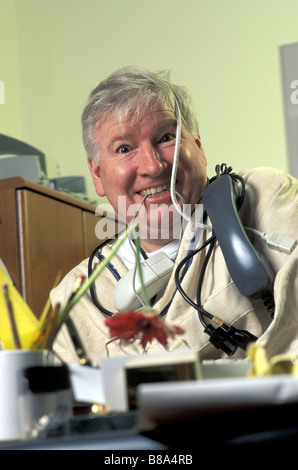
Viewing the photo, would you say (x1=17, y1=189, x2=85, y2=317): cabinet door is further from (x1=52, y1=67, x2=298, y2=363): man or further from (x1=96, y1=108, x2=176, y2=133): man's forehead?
(x1=96, y1=108, x2=176, y2=133): man's forehead

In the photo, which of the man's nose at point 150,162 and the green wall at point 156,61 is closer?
the man's nose at point 150,162

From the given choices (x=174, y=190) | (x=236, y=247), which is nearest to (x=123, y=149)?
(x=174, y=190)

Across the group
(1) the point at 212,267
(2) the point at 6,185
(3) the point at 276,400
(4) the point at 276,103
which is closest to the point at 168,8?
(4) the point at 276,103

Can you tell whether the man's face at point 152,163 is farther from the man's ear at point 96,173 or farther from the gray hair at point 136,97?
the man's ear at point 96,173

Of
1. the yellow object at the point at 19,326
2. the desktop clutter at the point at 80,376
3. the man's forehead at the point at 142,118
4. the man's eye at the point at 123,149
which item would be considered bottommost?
the desktop clutter at the point at 80,376

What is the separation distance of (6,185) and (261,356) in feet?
5.29

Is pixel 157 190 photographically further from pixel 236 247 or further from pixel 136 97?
pixel 236 247

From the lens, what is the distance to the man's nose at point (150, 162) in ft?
4.43

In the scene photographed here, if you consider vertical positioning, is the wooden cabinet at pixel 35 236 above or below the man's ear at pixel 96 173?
below

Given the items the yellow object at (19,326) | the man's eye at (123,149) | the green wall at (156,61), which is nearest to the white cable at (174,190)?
the man's eye at (123,149)

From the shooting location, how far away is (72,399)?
53 cm

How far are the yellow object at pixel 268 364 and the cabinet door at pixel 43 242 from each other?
1421 mm

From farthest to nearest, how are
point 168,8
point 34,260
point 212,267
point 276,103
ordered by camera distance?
point 168,8 → point 276,103 → point 34,260 → point 212,267

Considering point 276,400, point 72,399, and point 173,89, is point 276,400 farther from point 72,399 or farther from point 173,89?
point 173,89
